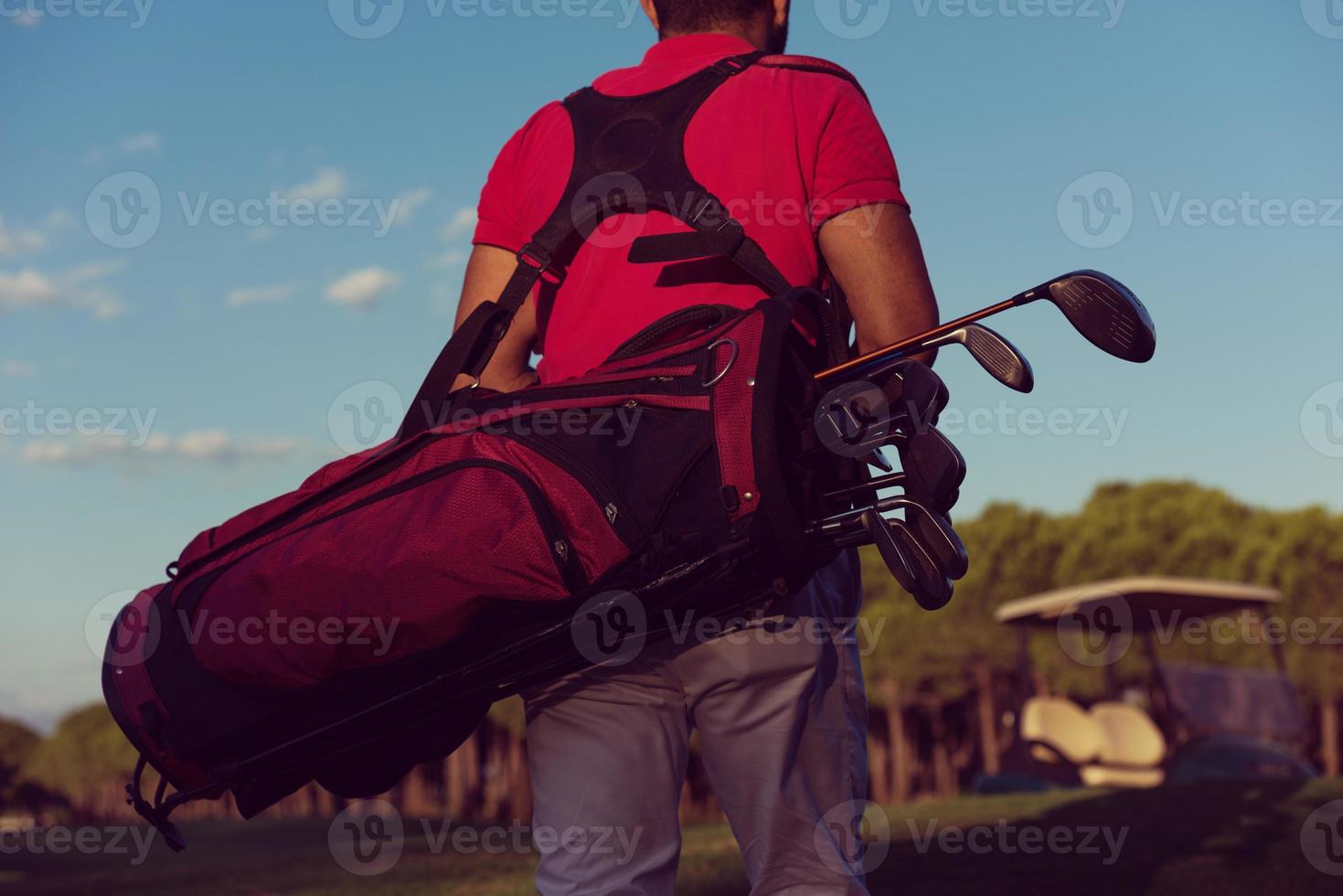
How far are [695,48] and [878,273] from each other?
67cm

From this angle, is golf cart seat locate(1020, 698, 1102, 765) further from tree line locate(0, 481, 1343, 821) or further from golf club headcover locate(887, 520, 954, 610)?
tree line locate(0, 481, 1343, 821)

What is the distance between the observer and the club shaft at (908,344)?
230 centimetres

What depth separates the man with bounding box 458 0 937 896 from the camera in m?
2.51

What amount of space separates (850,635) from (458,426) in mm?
873

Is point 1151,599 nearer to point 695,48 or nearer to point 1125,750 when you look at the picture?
point 1125,750

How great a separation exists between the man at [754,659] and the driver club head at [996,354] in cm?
21

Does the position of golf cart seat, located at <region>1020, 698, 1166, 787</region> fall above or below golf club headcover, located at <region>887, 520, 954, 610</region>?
below

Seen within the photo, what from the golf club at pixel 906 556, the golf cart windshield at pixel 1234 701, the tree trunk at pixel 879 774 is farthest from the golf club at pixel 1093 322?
the tree trunk at pixel 879 774

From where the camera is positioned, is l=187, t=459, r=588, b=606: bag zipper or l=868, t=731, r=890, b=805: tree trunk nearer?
l=187, t=459, r=588, b=606: bag zipper

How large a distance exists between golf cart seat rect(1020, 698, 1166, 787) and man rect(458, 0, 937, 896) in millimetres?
14474

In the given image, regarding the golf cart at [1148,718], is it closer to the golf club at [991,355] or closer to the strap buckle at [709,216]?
the golf club at [991,355]

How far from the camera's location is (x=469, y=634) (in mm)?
2338

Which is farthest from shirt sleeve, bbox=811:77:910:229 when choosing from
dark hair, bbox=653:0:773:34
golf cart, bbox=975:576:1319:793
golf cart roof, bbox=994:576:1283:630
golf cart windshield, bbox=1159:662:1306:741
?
golf cart windshield, bbox=1159:662:1306:741

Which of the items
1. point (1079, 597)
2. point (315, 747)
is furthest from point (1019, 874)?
point (1079, 597)
